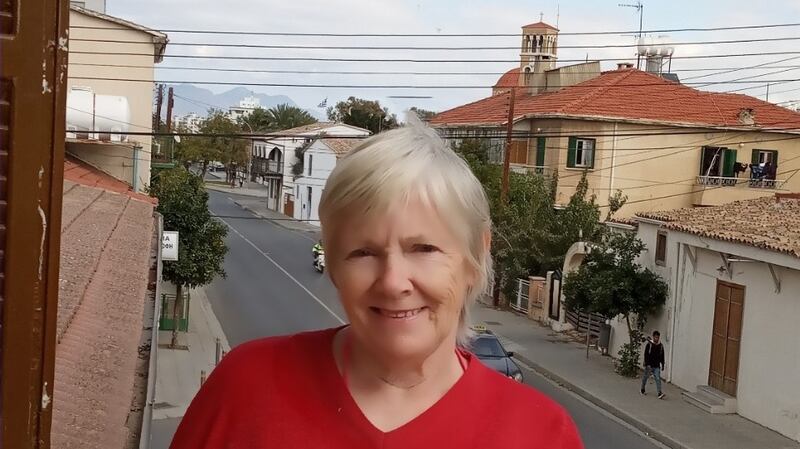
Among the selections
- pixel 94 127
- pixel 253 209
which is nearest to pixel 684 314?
pixel 94 127

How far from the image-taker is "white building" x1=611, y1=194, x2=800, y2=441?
Answer: 52.6 feet

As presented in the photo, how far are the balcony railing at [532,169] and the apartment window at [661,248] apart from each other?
13677mm

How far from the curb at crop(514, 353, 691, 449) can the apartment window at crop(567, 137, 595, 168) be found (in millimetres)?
13938

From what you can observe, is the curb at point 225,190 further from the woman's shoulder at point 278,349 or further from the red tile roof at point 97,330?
the woman's shoulder at point 278,349

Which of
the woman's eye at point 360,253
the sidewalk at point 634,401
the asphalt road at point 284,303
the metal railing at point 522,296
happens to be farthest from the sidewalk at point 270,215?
the woman's eye at point 360,253

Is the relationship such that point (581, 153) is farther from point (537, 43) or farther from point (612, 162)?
A: point (537, 43)

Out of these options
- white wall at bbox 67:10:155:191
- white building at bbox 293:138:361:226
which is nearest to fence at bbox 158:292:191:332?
white wall at bbox 67:10:155:191

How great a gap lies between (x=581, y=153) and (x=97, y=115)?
2013 cm

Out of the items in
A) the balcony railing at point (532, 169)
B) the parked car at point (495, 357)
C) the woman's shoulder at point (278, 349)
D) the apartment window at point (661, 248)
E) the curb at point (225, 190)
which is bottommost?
the parked car at point (495, 357)

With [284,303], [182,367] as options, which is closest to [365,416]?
[182,367]

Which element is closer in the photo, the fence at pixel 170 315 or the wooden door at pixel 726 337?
the wooden door at pixel 726 337

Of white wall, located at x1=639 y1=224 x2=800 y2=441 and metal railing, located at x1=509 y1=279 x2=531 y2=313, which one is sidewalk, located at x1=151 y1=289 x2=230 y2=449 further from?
metal railing, located at x1=509 y1=279 x2=531 y2=313

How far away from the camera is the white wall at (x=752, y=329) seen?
15.9 metres

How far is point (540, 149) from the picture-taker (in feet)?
121
